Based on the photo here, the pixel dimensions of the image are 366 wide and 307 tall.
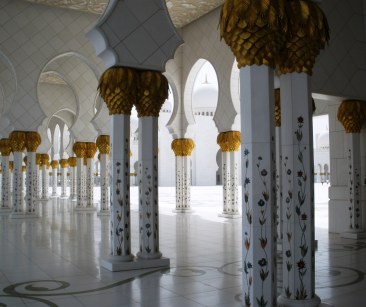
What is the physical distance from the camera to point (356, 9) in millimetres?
6004

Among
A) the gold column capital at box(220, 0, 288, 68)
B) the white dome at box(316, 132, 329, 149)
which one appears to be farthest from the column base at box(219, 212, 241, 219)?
the white dome at box(316, 132, 329, 149)

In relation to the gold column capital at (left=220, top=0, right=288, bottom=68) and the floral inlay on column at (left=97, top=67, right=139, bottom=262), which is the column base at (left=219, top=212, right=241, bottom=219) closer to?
the floral inlay on column at (left=97, top=67, right=139, bottom=262)

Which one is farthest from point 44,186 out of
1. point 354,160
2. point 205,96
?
point 205,96

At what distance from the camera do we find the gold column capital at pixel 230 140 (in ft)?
29.4

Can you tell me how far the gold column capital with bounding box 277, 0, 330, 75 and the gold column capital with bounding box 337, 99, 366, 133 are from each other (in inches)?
133

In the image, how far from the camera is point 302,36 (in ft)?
9.14

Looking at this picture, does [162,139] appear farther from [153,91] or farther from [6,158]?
[153,91]

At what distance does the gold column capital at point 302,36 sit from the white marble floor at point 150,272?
1701 millimetres

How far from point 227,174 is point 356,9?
4.41 metres

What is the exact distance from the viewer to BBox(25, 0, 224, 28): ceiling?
8258mm

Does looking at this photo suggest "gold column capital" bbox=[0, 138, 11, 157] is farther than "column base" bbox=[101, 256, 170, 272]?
Yes

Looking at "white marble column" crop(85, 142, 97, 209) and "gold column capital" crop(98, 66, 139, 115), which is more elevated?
"gold column capital" crop(98, 66, 139, 115)

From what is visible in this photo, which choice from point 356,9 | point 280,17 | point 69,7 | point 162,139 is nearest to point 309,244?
point 280,17

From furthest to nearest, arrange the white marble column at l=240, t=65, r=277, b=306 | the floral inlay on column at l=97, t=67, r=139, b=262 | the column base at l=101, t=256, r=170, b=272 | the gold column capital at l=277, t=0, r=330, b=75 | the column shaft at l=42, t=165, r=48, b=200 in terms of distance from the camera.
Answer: the column shaft at l=42, t=165, r=48, b=200, the floral inlay on column at l=97, t=67, r=139, b=262, the column base at l=101, t=256, r=170, b=272, the gold column capital at l=277, t=0, r=330, b=75, the white marble column at l=240, t=65, r=277, b=306
